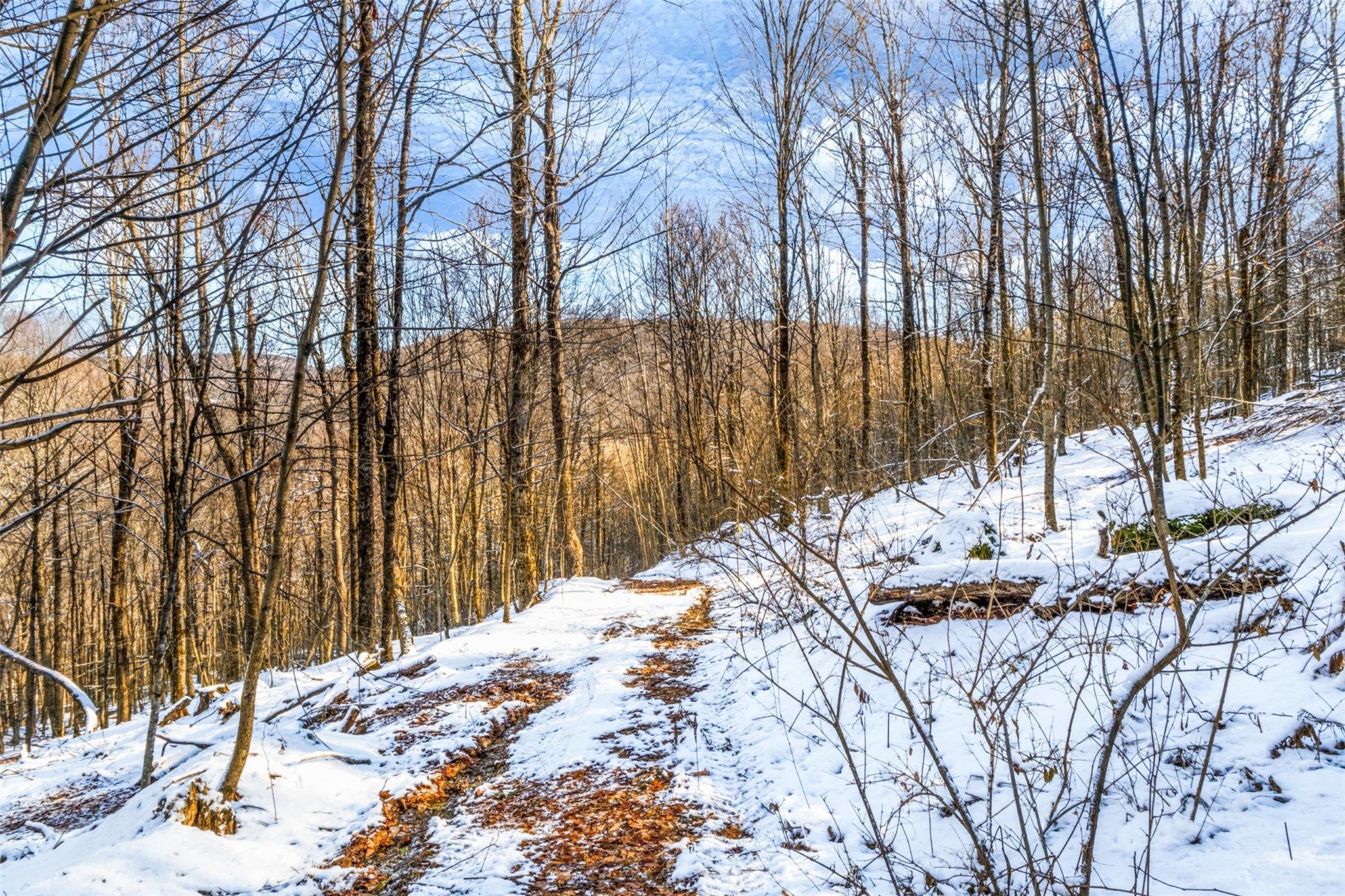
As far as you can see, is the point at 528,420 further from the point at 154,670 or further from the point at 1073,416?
the point at 1073,416

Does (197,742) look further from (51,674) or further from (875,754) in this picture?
(875,754)

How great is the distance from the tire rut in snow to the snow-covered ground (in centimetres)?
5

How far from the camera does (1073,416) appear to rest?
2378cm

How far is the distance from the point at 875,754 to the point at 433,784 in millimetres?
2680

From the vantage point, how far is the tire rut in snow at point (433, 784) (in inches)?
121

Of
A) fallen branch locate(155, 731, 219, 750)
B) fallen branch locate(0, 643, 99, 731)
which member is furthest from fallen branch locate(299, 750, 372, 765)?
fallen branch locate(0, 643, 99, 731)

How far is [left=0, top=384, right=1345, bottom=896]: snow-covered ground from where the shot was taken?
2516 millimetres

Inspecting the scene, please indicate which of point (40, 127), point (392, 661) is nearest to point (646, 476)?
point (392, 661)

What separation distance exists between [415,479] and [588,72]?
344 inches

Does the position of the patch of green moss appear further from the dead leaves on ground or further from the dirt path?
the dead leaves on ground

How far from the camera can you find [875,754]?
3830 mm

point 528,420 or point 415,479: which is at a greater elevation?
point 528,420

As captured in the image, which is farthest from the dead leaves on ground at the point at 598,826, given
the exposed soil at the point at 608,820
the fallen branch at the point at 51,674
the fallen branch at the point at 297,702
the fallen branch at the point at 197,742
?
the fallen branch at the point at 51,674

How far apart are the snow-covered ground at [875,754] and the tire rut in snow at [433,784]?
0.17 feet
